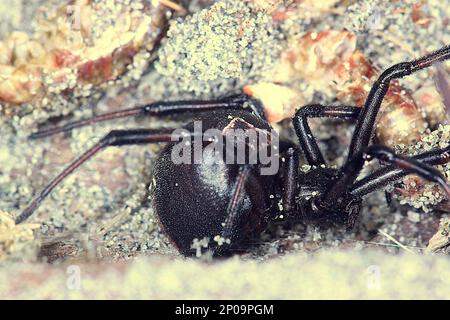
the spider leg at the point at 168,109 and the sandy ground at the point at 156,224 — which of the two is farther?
the spider leg at the point at 168,109

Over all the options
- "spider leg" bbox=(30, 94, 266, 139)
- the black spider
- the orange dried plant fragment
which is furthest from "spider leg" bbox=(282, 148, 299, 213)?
the orange dried plant fragment

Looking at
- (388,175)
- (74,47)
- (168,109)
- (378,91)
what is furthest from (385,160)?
(74,47)

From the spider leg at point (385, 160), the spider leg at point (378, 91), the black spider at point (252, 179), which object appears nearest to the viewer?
the spider leg at point (385, 160)

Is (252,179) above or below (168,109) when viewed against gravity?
below

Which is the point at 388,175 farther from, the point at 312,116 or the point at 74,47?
the point at 74,47

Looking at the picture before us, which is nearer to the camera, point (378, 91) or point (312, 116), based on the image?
point (378, 91)

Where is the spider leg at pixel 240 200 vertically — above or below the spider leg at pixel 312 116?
below
